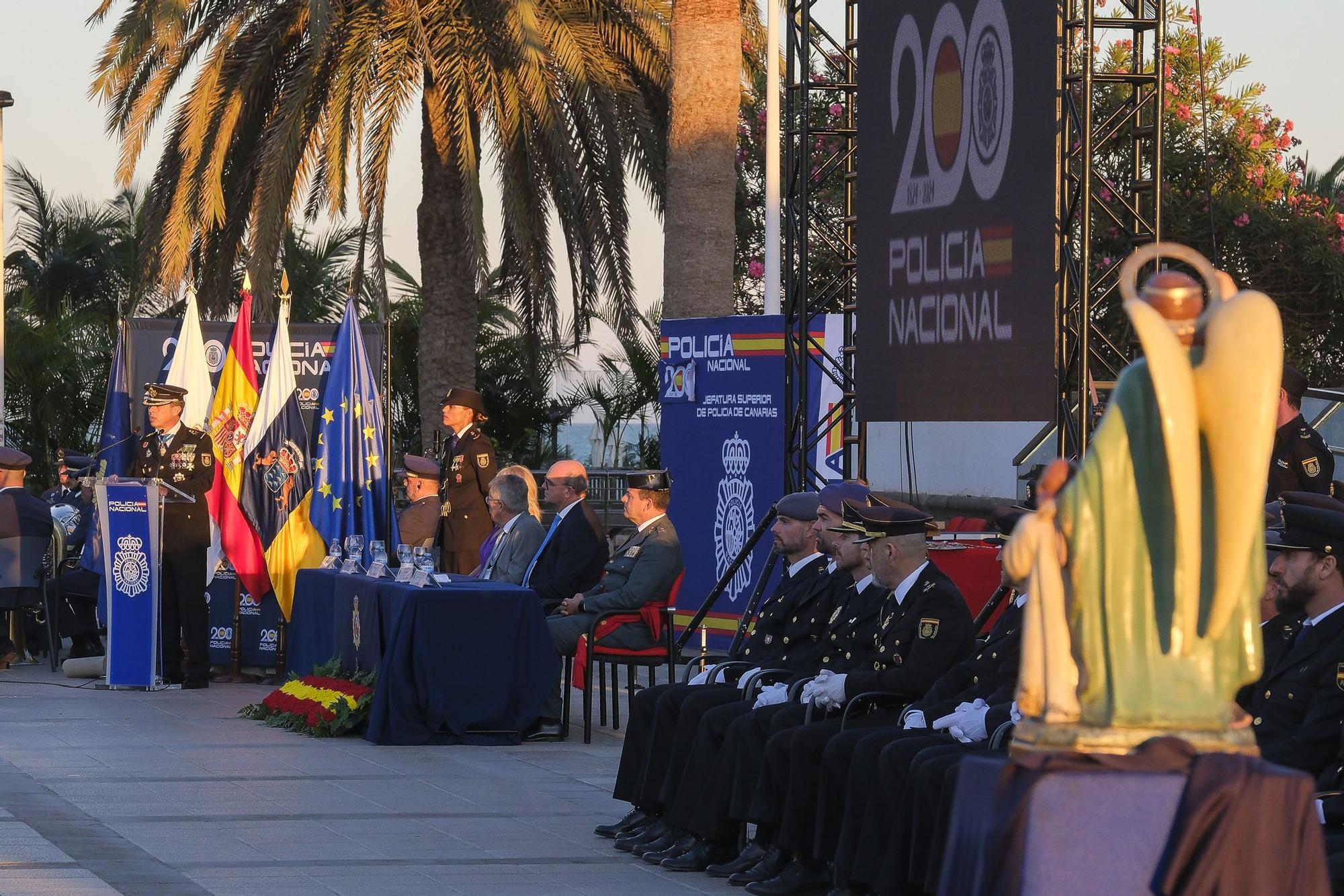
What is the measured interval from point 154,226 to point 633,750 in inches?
462

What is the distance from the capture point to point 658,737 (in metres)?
7.88

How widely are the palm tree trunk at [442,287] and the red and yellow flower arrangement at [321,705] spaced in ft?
21.4

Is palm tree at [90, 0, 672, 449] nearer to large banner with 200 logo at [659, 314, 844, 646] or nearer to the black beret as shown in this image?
large banner with 200 logo at [659, 314, 844, 646]

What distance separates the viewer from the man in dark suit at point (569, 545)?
37.2ft

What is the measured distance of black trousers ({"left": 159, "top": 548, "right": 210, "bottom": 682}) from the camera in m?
13.2

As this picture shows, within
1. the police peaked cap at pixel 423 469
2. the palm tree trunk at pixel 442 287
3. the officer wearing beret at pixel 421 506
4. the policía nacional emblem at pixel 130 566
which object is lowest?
the policía nacional emblem at pixel 130 566

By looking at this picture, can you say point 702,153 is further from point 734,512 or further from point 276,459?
point 276,459

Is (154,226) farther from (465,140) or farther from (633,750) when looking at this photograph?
(633,750)

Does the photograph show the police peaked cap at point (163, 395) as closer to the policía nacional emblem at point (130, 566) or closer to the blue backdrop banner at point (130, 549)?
the blue backdrop banner at point (130, 549)

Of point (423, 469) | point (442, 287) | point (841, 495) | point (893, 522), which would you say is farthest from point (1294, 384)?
point (442, 287)

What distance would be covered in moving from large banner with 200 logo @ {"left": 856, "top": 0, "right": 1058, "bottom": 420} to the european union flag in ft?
14.1

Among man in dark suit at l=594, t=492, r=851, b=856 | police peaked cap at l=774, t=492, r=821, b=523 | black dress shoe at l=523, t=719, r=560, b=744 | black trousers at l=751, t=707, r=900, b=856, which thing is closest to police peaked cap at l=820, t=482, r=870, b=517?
man in dark suit at l=594, t=492, r=851, b=856

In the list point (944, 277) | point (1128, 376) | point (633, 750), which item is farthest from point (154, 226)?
point (1128, 376)

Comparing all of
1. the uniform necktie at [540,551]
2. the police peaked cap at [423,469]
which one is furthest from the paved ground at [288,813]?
the police peaked cap at [423,469]
